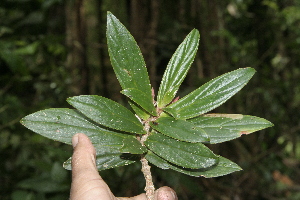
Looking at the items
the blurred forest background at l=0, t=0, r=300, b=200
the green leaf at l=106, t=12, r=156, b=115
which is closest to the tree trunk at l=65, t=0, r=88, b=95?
the blurred forest background at l=0, t=0, r=300, b=200

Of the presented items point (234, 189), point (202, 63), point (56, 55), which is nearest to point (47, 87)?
point (56, 55)

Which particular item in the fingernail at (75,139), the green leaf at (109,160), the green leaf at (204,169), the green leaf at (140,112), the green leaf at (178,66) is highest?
the green leaf at (178,66)

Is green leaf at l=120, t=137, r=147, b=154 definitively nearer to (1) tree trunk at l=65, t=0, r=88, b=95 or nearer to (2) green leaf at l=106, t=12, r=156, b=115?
(2) green leaf at l=106, t=12, r=156, b=115

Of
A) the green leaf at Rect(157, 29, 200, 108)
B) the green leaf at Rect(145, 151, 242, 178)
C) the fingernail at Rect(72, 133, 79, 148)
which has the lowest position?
the green leaf at Rect(145, 151, 242, 178)

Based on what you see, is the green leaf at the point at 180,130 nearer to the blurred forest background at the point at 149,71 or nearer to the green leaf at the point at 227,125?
the green leaf at the point at 227,125

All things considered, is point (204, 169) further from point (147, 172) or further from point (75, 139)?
point (75, 139)

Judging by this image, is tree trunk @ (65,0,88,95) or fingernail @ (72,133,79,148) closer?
fingernail @ (72,133,79,148)

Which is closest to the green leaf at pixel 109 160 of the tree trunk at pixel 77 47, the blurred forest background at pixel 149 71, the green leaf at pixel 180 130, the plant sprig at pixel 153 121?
the plant sprig at pixel 153 121
